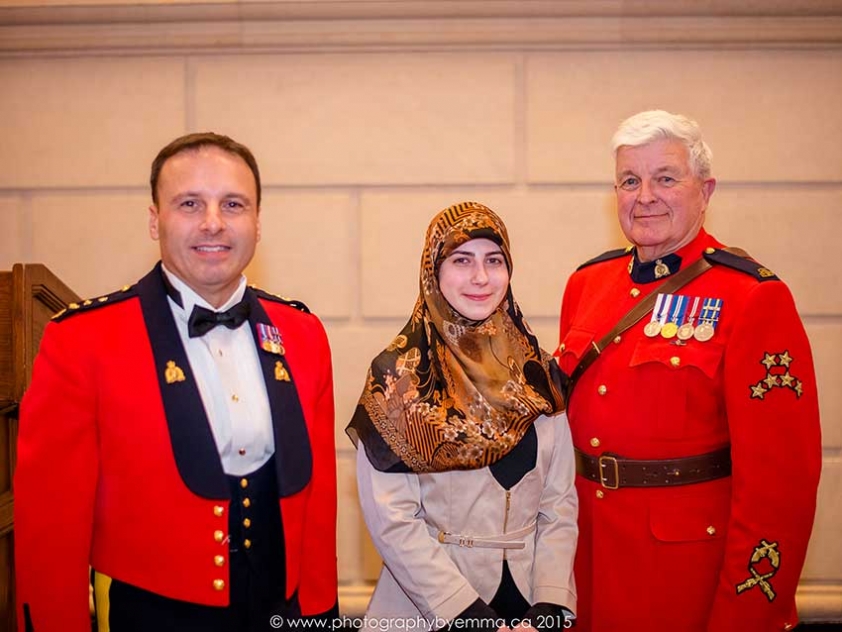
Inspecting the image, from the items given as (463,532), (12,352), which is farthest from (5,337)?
(463,532)

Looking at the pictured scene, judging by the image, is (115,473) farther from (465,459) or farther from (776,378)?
(776,378)

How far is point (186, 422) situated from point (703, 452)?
1270mm

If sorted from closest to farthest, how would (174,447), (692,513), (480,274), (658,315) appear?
(174,447)
(480,274)
(692,513)
(658,315)

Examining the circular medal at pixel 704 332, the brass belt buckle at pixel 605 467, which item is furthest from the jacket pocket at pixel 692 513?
the circular medal at pixel 704 332

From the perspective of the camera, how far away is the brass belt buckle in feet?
6.59

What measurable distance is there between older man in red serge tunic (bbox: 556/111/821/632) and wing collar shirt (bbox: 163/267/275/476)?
2.92ft

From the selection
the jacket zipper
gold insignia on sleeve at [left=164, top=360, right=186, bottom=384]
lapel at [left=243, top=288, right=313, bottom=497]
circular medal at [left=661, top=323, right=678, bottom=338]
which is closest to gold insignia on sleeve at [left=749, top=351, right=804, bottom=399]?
circular medal at [left=661, top=323, right=678, bottom=338]

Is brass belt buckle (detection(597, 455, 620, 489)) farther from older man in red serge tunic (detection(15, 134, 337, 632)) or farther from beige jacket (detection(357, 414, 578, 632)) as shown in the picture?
older man in red serge tunic (detection(15, 134, 337, 632))

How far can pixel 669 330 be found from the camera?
201 cm

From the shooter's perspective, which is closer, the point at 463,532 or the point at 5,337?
the point at 463,532

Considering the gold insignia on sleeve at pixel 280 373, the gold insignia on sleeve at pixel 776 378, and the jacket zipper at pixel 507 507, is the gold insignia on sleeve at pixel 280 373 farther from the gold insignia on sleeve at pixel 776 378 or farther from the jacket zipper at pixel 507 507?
the gold insignia on sleeve at pixel 776 378

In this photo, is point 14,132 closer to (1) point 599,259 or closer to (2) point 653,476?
(1) point 599,259

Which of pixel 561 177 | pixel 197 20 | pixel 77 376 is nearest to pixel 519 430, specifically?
pixel 77 376

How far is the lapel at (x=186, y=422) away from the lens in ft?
5.35
